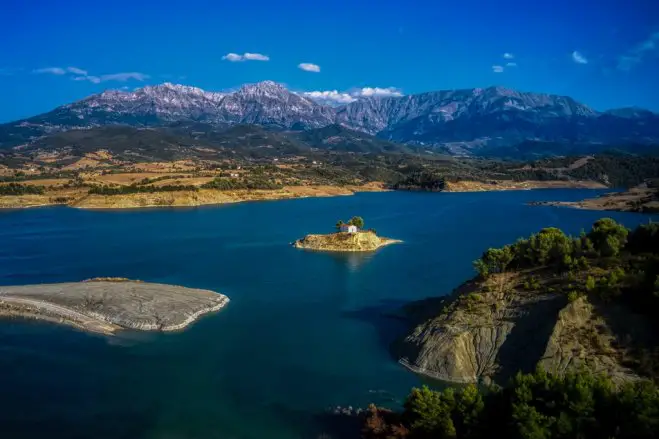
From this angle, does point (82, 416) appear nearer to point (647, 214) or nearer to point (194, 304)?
point (194, 304)

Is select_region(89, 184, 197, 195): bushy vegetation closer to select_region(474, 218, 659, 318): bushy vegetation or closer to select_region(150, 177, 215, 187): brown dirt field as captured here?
select_region(150, 177, 215, 187): brown dirt field

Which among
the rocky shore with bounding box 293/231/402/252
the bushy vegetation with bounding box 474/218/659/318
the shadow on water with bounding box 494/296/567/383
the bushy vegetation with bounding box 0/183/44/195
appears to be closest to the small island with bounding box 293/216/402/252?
the rocky shore with bounding box 293/231/402/252

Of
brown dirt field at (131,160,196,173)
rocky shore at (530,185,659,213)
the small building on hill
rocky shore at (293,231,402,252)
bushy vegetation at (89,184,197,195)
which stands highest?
brown dirt field at (131,160,196,173)

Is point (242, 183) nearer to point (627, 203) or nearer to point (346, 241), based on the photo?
point (346, 241)

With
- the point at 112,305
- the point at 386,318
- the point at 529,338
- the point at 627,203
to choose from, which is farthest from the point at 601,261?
the point at 627,203

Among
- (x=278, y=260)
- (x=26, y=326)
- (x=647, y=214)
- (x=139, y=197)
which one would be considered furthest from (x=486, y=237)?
(x=139, y=197)

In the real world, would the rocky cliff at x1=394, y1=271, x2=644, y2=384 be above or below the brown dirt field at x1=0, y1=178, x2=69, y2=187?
below

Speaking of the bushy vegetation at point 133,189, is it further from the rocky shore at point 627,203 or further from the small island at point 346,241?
the rocky shore at point 627,203
